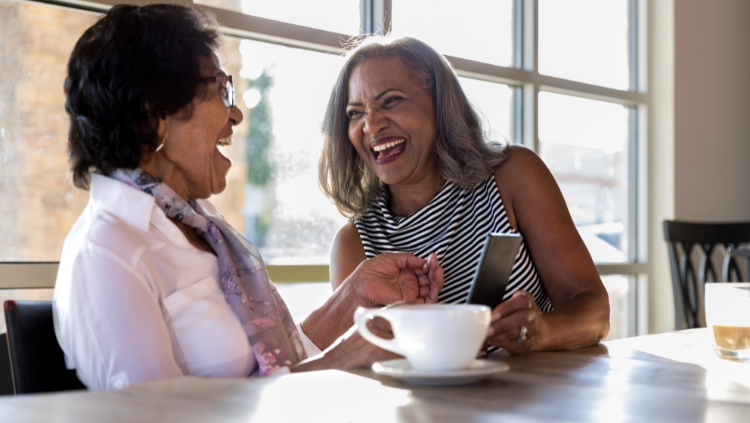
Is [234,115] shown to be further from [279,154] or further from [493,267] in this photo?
[279,154]

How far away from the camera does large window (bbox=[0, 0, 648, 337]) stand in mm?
2141

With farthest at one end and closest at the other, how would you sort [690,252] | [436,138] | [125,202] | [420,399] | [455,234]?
[690,252] < [436,138] < [455,234] < [125,202] < [420,399]

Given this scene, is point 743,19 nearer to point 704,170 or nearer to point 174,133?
point 704,170

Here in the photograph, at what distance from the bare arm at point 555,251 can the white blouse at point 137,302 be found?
595 millimetres

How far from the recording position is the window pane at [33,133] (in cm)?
211

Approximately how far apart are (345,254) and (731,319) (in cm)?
103

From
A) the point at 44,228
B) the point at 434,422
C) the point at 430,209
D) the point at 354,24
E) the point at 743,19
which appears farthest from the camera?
the point at 743,19

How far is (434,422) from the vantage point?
572 millimetres

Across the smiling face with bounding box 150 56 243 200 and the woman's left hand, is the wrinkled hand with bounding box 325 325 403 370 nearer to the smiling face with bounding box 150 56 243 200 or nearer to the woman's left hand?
the woman's left hand

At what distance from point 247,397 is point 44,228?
176 centimetres

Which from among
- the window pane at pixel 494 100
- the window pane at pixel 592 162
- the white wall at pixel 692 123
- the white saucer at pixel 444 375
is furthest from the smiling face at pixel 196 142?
the white wall at pixel 692 123

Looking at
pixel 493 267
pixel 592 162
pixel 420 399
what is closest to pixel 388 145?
pixel 493 267

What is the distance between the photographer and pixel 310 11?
2.95m

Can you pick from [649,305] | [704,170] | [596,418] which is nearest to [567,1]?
[704,170]
